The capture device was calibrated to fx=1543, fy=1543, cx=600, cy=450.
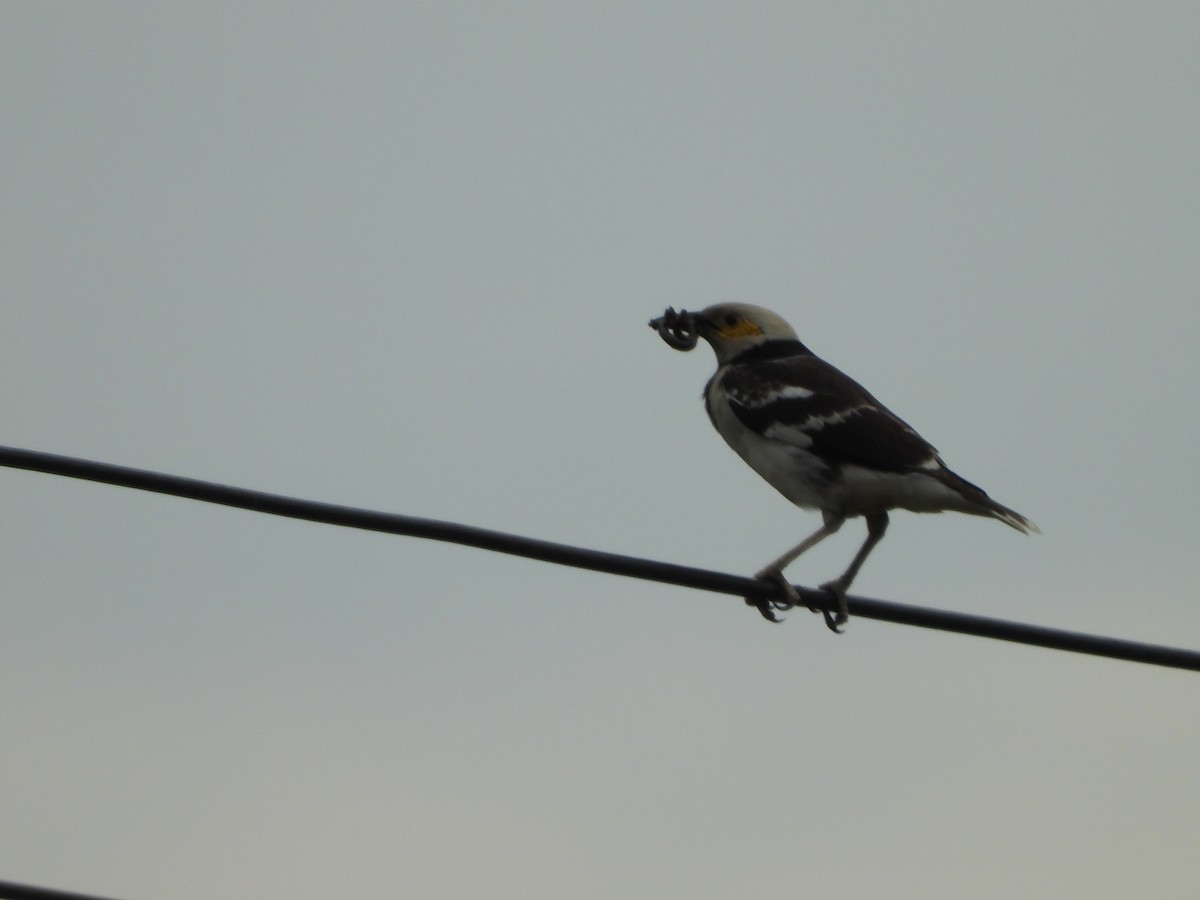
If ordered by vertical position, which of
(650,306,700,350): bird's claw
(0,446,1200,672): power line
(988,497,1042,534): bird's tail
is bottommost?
(0,446,1200,672): power line

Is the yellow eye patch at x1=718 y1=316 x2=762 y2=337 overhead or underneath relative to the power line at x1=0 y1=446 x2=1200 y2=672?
overhead

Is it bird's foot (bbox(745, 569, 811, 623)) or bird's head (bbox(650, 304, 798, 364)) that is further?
bird's head (bbox(650, 304, 798, 364))

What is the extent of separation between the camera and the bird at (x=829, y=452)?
9.70 m

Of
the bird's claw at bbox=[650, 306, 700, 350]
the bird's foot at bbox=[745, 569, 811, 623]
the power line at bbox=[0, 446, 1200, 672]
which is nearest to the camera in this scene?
the power line at bbox=[0, 446, 1200, 672]

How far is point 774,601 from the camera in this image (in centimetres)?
868

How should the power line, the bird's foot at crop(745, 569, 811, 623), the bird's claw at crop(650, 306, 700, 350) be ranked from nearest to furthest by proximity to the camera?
the power line < the bird's foot at crop(745, 569, 811, 623) < the bird's claw at crop(650, 306, 700, 350)

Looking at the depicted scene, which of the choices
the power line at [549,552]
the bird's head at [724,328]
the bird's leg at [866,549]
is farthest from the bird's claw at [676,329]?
the power line at [549,552]

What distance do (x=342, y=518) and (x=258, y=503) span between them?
0.33 meters

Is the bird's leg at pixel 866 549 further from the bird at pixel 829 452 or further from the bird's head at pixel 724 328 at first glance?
the bird's head at pixel 724 328

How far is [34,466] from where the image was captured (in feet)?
19.5

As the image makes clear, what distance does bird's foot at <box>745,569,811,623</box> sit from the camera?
8.64 metres

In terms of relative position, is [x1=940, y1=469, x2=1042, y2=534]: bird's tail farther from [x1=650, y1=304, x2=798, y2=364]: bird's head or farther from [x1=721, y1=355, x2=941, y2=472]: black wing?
[x1=650, y1=304, x2=798, y2=364]: bird's head

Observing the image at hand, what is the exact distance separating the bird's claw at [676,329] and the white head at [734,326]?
0.38 ft

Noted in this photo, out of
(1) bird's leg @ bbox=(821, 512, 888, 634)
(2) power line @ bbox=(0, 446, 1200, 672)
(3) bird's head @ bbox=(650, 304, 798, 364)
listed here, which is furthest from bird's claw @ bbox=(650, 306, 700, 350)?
(2) power line @ bbox=(0, 446, 1200, 672)
